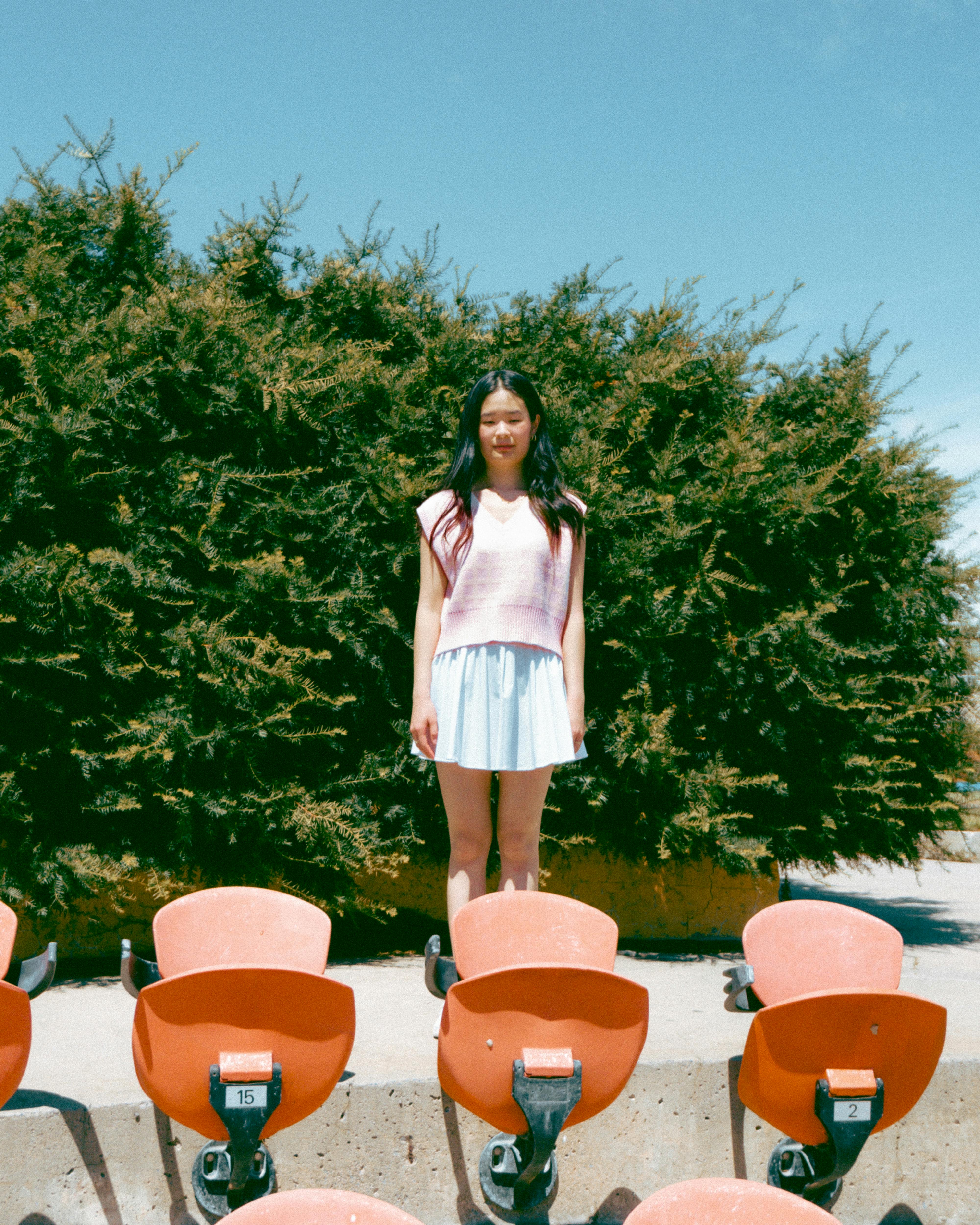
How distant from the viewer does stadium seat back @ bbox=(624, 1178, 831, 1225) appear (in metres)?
1.20

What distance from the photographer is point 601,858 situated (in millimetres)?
3916

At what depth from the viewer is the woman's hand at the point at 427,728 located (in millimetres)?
2654

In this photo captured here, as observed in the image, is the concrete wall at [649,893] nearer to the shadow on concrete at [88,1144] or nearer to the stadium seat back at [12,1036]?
the shadow on concrete at [88,1144]

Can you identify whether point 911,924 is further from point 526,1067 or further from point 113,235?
point 113,235

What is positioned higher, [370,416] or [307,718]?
[370,416]

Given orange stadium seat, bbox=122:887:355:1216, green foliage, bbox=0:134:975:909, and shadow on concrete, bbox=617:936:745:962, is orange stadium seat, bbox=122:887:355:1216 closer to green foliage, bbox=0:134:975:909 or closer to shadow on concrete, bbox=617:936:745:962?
green foliage, bbox=0:134:975:909

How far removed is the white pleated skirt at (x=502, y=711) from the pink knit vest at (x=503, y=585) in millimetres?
45

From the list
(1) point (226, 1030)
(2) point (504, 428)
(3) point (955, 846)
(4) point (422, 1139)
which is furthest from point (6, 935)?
(3) point (955, 846)

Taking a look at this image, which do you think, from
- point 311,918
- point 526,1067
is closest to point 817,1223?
point 526,1067

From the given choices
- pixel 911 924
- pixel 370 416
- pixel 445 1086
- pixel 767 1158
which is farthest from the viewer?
pixel 911 924

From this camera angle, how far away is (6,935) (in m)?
1.92

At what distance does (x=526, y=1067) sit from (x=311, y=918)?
70 cm

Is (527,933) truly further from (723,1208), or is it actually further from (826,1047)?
(723,1208)

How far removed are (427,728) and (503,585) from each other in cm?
46
